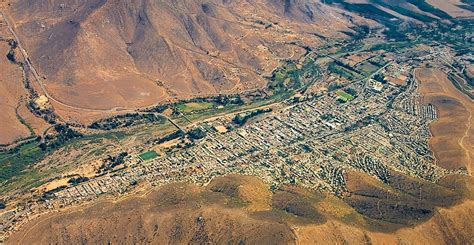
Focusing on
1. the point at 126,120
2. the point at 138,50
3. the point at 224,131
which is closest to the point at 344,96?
the point at 224,131

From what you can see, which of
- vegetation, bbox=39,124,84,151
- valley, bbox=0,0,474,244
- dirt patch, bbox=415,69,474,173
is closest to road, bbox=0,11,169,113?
valley, bbox=0,0,474,244

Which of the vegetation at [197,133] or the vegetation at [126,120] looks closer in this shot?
the vegetation at [197,133]

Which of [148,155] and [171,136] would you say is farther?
[171,136]

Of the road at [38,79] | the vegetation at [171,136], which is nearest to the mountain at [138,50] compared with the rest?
the road at [38,79]

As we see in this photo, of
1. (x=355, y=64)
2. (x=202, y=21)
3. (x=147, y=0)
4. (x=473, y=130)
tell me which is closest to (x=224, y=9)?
(x=202, y=21)

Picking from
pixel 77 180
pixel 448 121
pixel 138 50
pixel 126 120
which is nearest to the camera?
pixel 77 180

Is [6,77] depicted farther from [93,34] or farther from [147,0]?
[147,0]

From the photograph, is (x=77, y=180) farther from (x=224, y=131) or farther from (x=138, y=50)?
(x=138, y=50)

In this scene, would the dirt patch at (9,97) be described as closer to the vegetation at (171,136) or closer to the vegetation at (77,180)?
the vegetation at (77,180)

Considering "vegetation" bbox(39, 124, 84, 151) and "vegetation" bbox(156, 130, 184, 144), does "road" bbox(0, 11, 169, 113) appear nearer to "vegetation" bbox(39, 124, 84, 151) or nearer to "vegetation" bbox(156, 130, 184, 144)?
"vegetation" bbox(39, 124, 84, 151)
